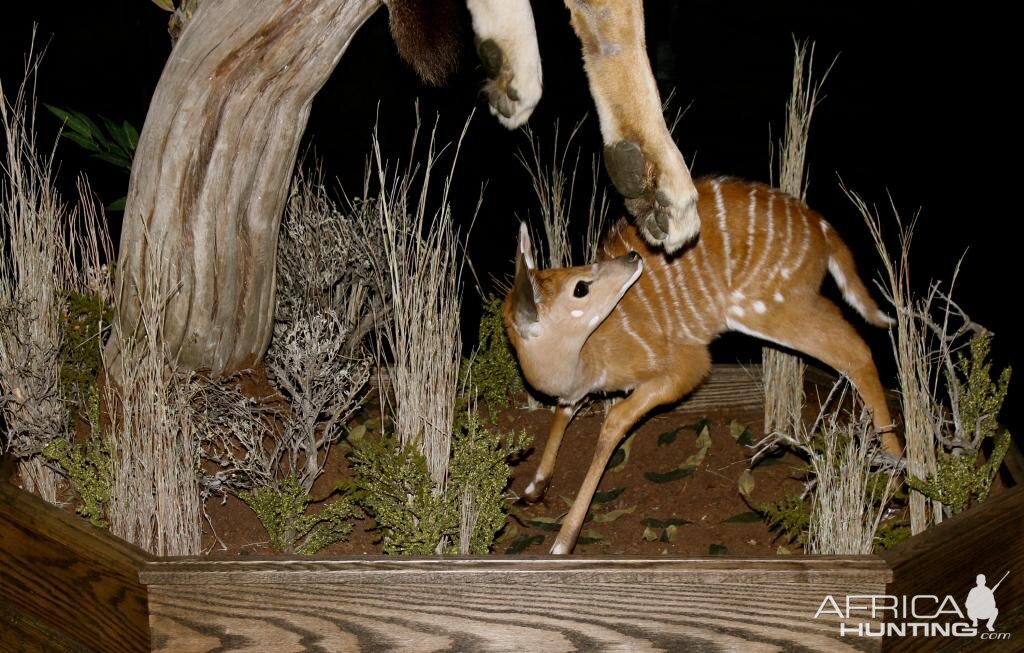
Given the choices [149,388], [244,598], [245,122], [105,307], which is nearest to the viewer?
[244,598]

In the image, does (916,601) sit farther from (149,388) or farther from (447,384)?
(149,388)

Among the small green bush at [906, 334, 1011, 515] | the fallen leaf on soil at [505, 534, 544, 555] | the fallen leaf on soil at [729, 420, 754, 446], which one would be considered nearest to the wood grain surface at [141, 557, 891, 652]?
the small green bush at [906, 334, 1011, 515]

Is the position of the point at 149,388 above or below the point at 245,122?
below

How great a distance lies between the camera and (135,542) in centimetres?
288

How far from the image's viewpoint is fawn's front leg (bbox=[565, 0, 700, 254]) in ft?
8.97

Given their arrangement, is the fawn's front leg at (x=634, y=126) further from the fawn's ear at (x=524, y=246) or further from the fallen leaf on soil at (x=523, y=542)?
the fallen leaf on soil at (x=523, y=542)

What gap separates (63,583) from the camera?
262 cm


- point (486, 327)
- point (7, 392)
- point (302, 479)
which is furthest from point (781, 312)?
point (7, 392)

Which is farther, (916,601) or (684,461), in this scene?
(684,461)

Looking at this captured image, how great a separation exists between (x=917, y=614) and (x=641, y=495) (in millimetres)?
977

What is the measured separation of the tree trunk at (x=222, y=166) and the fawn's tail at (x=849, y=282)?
59.7 inches

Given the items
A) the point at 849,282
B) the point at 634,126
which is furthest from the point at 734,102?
the point at 634,126

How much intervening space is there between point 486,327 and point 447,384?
0.65 meters

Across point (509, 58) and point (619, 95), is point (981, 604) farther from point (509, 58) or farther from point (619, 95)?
point (509, 58)
